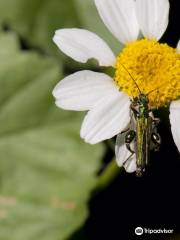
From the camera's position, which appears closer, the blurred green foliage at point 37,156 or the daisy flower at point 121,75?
the daisy flower at point 121,75

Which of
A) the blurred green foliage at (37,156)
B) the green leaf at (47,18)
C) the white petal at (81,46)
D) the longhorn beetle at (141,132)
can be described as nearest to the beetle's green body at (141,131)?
the longhorn beetle at (141,132)

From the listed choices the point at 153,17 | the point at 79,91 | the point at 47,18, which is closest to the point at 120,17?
the point at 153,17

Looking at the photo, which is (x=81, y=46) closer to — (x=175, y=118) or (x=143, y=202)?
(x=175, y=118)

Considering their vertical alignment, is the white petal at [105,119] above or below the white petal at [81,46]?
below

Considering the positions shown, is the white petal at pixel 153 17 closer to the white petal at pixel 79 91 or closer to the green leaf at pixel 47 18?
the white petal at pixel 79 91

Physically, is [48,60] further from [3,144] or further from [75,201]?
[75,201]

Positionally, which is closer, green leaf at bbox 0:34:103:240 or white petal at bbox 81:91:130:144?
white petal at bbox 81:91:130:144

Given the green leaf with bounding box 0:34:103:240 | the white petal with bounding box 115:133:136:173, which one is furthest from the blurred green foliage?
the white petal with bounding box 115:133:136:173

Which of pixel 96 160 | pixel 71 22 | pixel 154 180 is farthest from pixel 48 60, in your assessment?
pixel 154 180

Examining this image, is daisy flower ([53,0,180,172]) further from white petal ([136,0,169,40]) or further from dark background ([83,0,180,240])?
dark background ([83,0,180,240])
